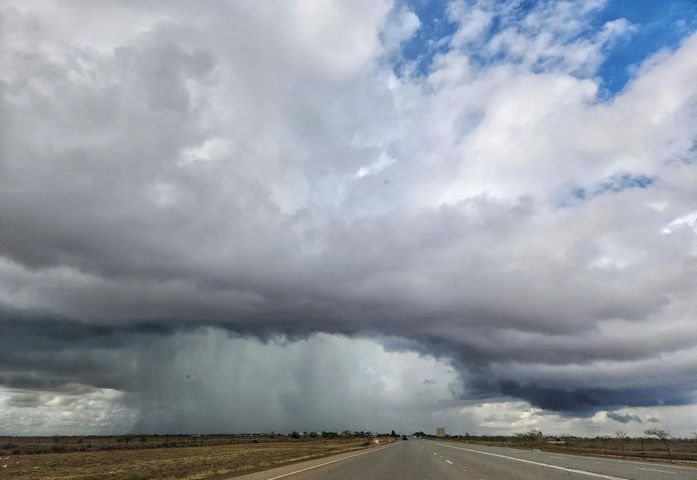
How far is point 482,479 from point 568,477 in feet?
11.4

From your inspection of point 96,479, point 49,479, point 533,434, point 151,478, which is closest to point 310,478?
point 151,478

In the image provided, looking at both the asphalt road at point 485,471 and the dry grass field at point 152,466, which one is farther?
the dry grass field at point 152,466

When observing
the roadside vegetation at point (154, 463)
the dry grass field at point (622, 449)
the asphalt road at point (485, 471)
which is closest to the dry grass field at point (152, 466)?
the roadside vegetation at point (154, 463)

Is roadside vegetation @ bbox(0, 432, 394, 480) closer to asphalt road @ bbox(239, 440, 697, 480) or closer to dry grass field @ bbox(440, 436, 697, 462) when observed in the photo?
asphalt road @ bbox(239, 440, 697, 480)

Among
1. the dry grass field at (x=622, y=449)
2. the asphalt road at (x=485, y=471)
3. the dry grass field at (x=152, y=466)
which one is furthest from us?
the dry grass field at (x=622, y=449)

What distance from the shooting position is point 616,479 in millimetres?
19172

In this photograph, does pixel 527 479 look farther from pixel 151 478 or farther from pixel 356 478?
pixel 151 478

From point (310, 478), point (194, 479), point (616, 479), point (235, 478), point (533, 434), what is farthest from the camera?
point (533, 434)

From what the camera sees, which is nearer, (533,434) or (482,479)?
(482,479)

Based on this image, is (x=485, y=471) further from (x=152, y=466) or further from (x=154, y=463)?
(x=154, y=463)

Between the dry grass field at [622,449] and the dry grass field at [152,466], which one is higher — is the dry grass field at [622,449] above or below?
above

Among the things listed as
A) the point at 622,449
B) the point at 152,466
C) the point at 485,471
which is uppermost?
the point at 622,449

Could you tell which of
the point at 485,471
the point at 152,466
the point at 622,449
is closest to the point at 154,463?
the point at 152,466

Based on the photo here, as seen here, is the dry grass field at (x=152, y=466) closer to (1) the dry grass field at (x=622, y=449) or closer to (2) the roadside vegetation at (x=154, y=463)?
(2) the roadside vegetation at (x=154, y=463)
